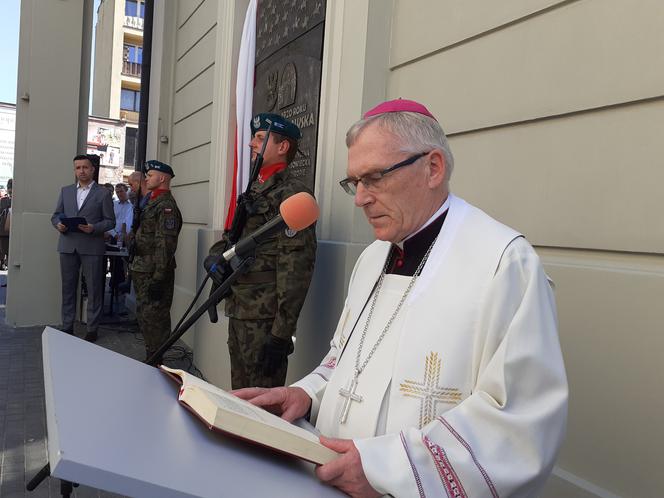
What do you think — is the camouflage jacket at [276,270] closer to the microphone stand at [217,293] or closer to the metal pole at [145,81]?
the microphone stand at [217,293]

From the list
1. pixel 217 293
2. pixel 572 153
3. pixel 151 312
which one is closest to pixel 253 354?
pixel 217 293

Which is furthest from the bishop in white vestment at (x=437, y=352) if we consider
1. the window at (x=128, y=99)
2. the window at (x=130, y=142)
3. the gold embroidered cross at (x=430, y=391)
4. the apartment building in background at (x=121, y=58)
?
the window at (x=128, y=99)

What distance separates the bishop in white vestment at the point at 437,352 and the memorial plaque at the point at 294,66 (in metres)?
2.47

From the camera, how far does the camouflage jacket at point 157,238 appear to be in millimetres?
5598

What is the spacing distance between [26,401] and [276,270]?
2826 mm

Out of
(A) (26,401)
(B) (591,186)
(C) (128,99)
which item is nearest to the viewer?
(B) (591,186)

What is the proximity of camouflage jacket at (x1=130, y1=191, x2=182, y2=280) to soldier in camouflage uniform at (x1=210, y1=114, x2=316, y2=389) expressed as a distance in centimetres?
217

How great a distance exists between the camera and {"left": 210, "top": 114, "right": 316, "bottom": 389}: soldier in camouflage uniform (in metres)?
3.26

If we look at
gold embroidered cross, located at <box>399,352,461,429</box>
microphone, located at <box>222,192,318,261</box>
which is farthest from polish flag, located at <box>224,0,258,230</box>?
gold embroidered cross, located at <box>399,352,461,429</box>

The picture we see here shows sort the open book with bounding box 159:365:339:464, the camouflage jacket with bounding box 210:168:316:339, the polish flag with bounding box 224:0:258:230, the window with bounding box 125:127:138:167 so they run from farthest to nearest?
the window with bounding box 125:127:138:167, the polish flag with bounding box 224:0:258:230, the camouflage jacket with bounding box 210:168:316:339, the open book with bounding box 159:365:339:464

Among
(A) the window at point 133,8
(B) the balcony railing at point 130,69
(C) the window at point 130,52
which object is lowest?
(B) the balcony railing at point 130,69

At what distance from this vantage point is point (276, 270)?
3395 mm

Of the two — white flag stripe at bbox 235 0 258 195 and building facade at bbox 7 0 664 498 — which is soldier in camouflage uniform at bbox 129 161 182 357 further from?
building facade at bbox 7 0 664 498

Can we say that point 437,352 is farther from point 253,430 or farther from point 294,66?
point 294,66
